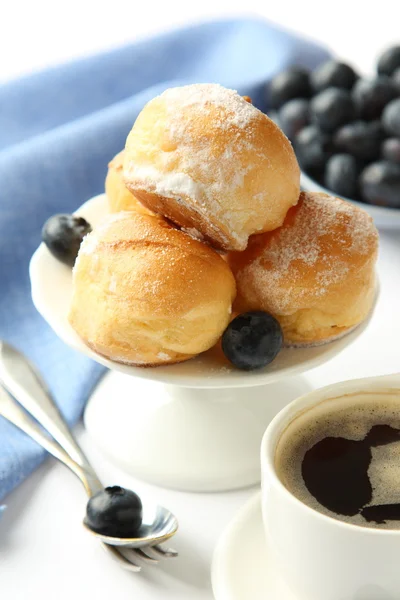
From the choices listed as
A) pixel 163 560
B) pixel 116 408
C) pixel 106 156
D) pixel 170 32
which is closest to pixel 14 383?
pixel 116 408

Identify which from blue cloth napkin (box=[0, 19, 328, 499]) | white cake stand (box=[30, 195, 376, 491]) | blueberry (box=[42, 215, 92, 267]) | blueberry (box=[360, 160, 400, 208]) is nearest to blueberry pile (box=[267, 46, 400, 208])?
blueberry (box=[360, 160, 400, 208])

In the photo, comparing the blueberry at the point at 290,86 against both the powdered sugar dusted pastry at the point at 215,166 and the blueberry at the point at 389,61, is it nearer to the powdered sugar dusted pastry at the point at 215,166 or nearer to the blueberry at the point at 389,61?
the blueberry at the point at 389,61

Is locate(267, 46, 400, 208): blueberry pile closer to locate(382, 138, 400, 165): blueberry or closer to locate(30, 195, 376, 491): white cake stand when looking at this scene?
locate(382, 138, 400, 165): blueberry

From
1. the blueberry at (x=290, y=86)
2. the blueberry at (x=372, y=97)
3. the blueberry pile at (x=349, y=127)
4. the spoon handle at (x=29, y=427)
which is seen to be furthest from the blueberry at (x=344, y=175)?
the spoon handle at (x=29, y=427)

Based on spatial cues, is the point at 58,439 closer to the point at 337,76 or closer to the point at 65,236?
the point at 65,236

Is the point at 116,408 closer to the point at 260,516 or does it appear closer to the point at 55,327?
the point at 55,327

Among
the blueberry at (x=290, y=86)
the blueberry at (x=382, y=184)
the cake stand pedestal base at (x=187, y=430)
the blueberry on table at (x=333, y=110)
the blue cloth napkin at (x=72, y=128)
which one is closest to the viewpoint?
the cake stand pedestal base at (x=187, y=430)
